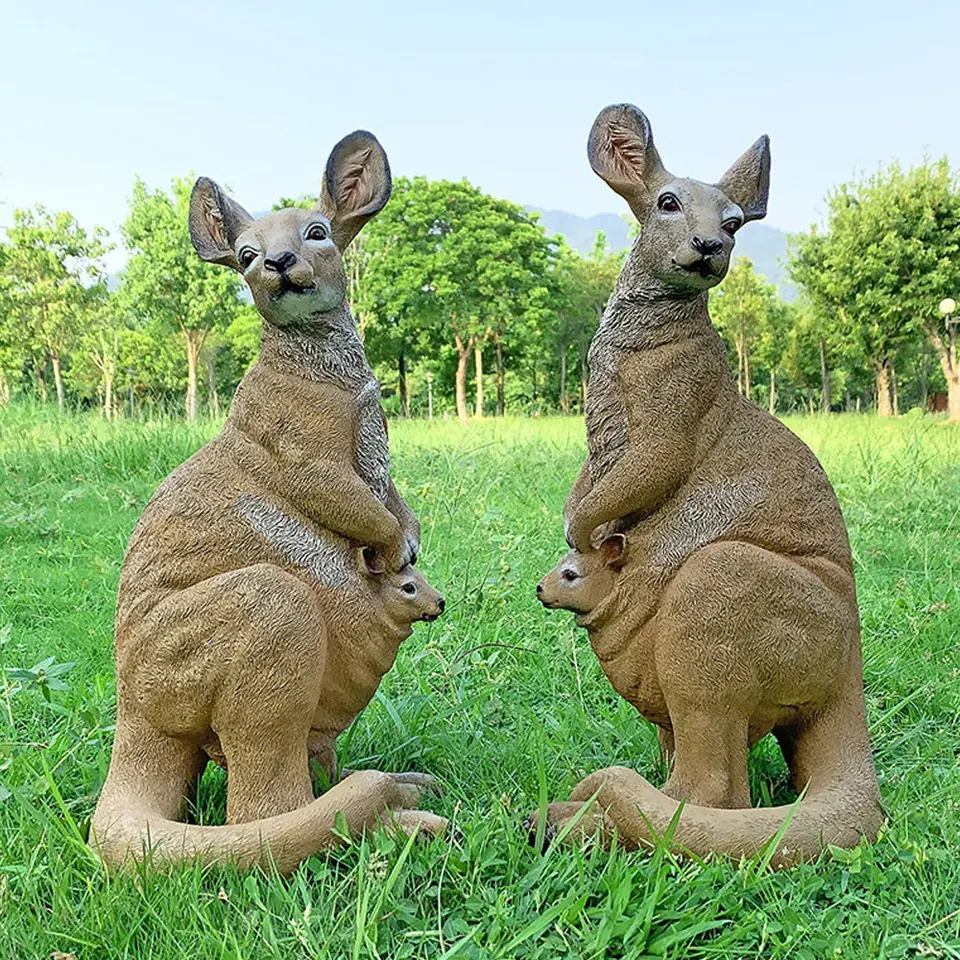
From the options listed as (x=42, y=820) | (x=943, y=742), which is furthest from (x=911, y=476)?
(x=42, y=820)

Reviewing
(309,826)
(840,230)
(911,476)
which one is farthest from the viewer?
(840,230)

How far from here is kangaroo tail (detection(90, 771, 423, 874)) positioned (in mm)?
1828

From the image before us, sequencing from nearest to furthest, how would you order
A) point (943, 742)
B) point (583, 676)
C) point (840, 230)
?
point (943, 742), point (583, 676), point (840, 230)

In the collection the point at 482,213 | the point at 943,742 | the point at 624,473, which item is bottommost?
the point at 943,742

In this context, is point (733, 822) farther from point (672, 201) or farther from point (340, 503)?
point (672, 201)

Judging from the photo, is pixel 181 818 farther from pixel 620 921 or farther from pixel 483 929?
pixel 620 921

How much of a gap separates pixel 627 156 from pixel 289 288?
95 centimetres

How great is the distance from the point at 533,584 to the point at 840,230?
19107 millimetres

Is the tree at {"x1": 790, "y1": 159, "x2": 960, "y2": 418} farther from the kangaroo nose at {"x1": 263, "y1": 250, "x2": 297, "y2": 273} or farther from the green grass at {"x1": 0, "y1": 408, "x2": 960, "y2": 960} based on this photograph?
the kangaroo nose at {"x1": 263, "y1": 250, "x2": 297, "y2": 273}

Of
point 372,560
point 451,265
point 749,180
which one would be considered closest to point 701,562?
point 372,560

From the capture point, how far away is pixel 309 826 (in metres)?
1.86

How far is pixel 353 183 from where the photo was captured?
2162 millimetres

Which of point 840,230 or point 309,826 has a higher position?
point 840,230

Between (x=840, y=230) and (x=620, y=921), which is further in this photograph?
(x=840, y=230)
